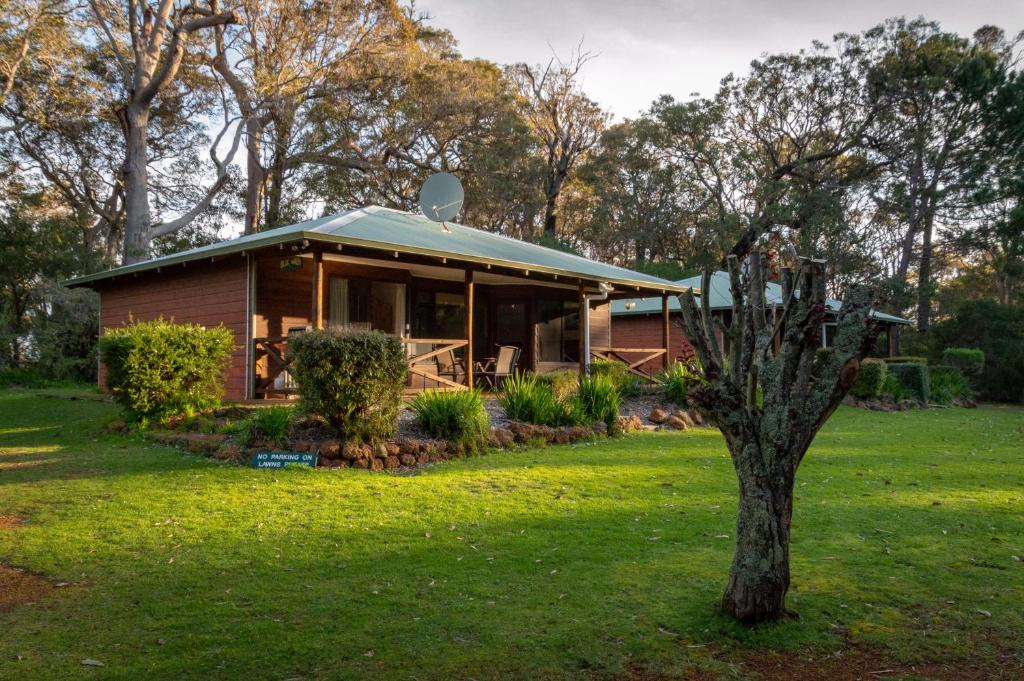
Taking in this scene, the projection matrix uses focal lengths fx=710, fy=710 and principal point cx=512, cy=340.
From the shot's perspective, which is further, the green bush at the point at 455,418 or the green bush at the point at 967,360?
the green bush at the point at 967,360

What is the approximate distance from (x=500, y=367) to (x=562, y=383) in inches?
123

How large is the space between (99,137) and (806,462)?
2692 centimetres

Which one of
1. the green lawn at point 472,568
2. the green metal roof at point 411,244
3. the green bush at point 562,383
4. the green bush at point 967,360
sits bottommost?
the green lawn at point 472,568

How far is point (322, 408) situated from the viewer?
7.61 meters

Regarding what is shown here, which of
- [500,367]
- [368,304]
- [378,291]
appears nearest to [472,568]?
[500,367]

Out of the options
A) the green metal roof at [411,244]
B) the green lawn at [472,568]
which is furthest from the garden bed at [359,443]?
the green metal roof at [411,244]

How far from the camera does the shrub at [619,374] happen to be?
13.5m

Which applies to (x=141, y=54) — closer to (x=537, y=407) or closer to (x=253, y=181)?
(x=253, y=181)

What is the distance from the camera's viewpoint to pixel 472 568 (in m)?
4.27

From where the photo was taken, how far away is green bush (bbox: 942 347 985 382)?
21.8 m

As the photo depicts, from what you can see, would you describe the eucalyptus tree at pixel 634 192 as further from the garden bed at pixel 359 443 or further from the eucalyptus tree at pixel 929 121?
the garden bed at pixel 359 443

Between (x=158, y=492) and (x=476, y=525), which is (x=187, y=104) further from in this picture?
(x=476, y=525)

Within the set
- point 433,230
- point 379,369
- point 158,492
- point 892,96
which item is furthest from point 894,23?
point 158,492

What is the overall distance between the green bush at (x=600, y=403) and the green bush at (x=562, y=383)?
295 millimetres
